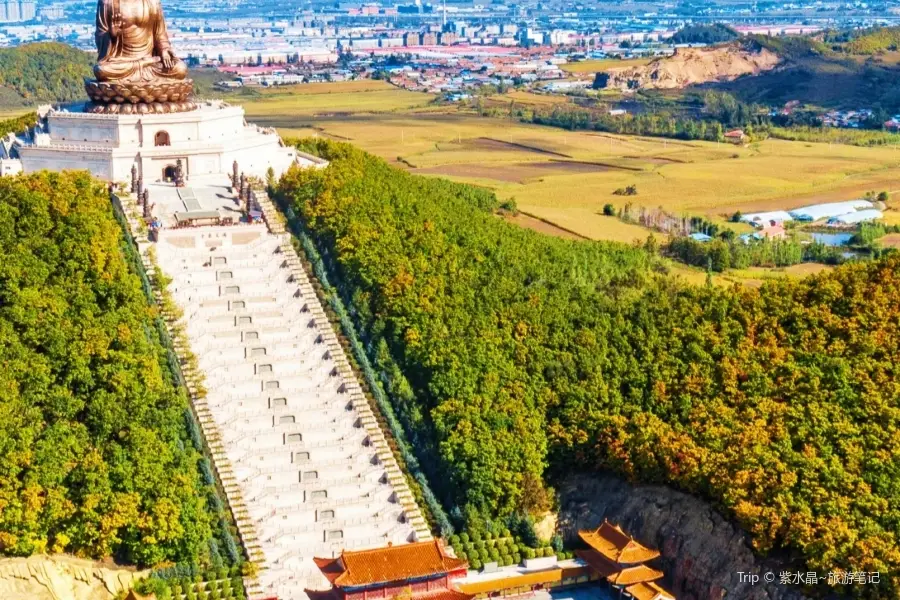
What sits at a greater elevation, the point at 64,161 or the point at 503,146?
→ the point at 64,161

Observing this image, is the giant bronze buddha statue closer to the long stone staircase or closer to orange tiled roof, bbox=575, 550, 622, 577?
the long stone staircase

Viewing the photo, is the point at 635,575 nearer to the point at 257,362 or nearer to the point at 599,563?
the point at 599,563

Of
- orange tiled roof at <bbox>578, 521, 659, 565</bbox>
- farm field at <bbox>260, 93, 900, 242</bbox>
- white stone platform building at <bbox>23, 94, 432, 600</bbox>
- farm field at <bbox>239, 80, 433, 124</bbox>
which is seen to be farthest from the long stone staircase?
farm field at <bbox>239, 80, 433, 124</bbox>

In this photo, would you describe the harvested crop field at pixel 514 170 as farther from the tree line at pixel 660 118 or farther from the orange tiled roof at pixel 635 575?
the orange tiled roof at pixel 635 575

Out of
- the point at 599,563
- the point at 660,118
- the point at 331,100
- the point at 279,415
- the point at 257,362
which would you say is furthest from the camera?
the point at 331,100

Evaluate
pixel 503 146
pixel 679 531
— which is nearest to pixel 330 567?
pixel 679 531

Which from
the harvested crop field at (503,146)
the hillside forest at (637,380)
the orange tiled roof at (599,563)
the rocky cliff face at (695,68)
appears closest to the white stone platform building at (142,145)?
the hillside forest at (637,380)

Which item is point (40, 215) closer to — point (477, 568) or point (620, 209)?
point (477, 568)
